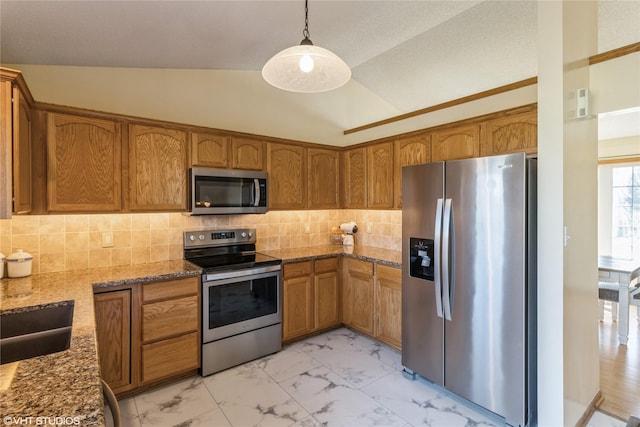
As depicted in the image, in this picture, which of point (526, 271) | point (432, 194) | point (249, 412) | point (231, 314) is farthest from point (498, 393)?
point (231, 314)

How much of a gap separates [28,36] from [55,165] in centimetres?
93

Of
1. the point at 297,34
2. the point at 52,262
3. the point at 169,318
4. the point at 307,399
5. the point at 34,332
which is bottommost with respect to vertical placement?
the point at 307,399

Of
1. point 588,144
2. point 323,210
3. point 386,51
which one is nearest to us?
point 588,144

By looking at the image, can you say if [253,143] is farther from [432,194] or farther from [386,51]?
[432,194]

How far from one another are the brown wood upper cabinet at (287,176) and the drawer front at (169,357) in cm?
158

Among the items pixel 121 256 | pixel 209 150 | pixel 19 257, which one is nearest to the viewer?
pixel 19 257

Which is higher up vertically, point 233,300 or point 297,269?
point 297,269

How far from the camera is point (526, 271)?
1.97 m

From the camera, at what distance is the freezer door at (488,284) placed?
77.9 inches

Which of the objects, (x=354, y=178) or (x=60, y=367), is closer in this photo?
(x=60, y=367)

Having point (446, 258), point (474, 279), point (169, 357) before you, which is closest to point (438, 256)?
point (446, 258)

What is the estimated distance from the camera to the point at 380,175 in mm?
3617

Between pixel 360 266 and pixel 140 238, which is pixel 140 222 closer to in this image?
pixel 140 238

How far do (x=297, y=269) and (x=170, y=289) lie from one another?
1245mm
